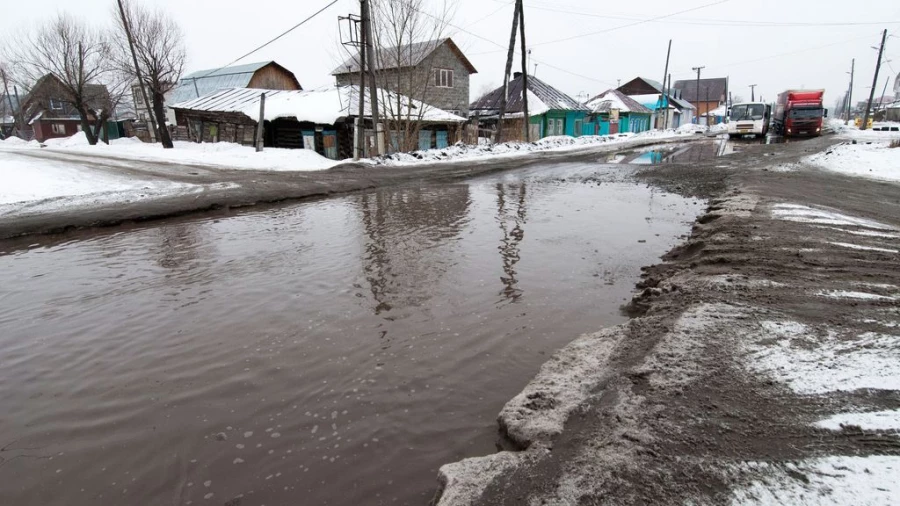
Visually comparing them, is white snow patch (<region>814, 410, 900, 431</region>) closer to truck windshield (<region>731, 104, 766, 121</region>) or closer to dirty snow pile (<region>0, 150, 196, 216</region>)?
dirty snow pile (<region>0, 150, 196, 216</region>)

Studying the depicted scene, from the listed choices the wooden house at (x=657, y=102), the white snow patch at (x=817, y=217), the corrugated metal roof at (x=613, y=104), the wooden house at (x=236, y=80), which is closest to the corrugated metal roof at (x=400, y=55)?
the wooden house at (x=236, y=80)

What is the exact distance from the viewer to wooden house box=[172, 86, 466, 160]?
25703 mm

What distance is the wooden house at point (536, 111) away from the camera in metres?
38.2

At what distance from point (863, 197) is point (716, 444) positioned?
34.2 ft

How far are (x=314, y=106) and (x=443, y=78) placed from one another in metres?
13.8

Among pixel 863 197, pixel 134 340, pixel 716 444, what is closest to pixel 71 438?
pixel 134 340

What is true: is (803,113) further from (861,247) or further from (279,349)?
(279,349)

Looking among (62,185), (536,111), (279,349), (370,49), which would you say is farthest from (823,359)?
(536,111)

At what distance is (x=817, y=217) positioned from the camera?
7496 mm

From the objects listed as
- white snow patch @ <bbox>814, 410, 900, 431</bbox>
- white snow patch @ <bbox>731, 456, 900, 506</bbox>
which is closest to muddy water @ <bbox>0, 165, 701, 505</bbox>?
white snow patch @ <bbox>731, 456, 900, 506</bbox>

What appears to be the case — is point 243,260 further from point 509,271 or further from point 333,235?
point 509,271

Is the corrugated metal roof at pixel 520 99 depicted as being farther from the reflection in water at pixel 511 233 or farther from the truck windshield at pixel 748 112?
the reflection in water at pixel 511 233

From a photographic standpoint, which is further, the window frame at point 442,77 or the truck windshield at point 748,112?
the window frame at point 442,77

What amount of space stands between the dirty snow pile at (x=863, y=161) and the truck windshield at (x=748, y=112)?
1703cm
